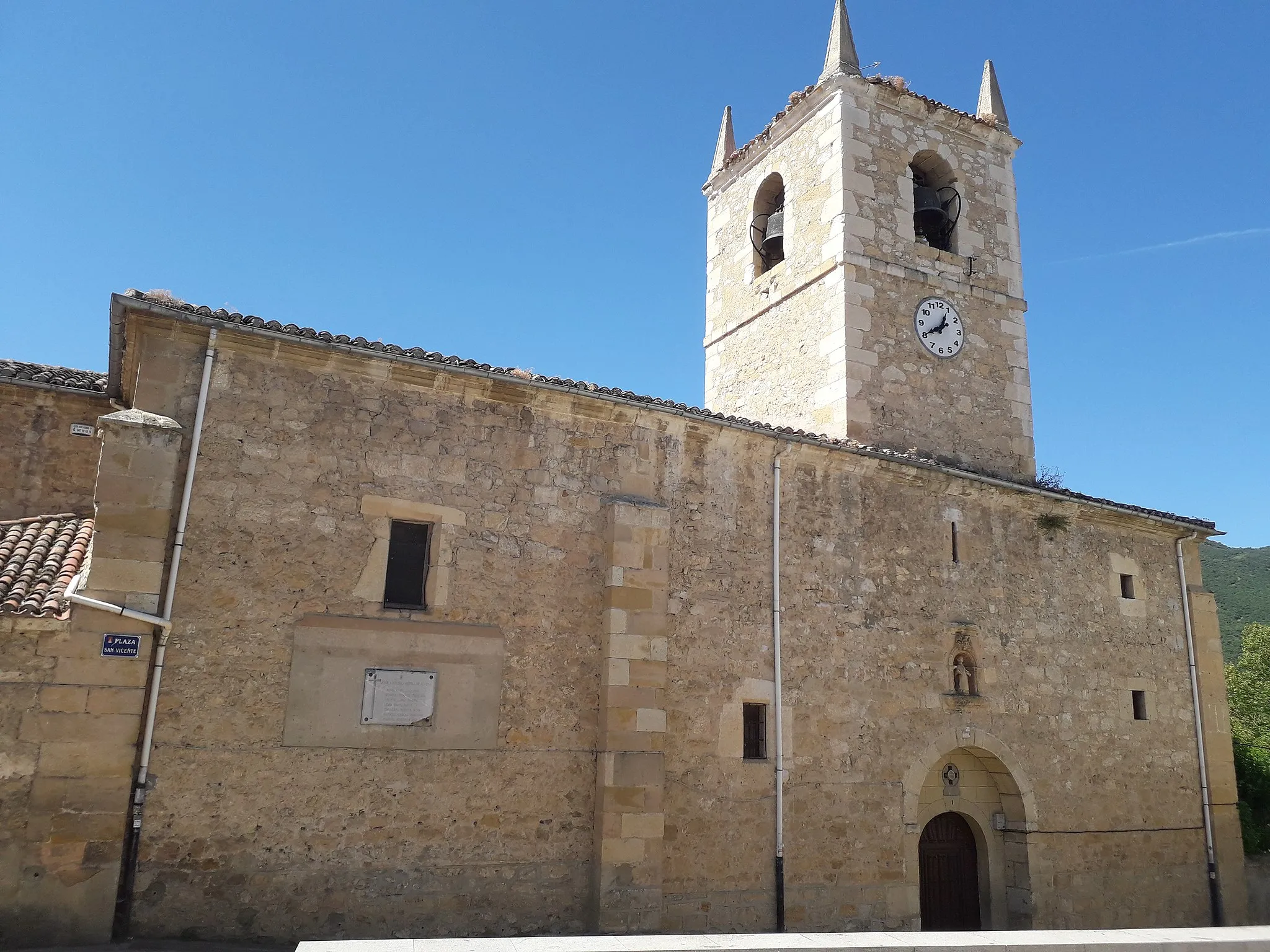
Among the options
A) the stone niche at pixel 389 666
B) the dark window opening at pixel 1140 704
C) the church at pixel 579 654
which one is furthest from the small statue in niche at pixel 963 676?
the stone niche at pixel 389 666

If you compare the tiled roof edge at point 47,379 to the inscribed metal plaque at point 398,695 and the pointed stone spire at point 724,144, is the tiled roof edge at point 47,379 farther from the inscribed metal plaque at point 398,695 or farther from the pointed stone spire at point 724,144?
the pointed stone spire at point 724,144

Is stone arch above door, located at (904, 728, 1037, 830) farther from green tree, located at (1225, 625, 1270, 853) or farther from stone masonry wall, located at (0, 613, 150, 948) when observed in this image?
stone masonry wall, located at (0, 613, 150, 948)

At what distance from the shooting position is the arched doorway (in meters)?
12.0

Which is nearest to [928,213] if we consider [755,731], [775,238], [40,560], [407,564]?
[775,238]

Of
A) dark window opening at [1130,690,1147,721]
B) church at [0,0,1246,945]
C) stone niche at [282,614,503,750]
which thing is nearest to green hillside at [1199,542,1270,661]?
dark window opening at [1130,690,1147,721]

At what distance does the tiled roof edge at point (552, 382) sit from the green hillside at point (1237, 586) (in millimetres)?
34631

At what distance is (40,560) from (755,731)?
732 cm

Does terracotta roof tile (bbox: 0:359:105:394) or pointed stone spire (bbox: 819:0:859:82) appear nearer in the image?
terracotta roof tile (bbox: 0:359:105:394)

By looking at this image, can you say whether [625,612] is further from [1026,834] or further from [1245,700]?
[1245,700]

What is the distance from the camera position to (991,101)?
56.6ft

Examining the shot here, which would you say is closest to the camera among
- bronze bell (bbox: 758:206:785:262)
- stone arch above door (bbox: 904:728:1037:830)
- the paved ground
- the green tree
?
the paved ground

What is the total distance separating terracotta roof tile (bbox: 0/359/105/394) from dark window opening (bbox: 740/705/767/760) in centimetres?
809

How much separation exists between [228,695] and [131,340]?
343cm

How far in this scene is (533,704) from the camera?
30.7ft
